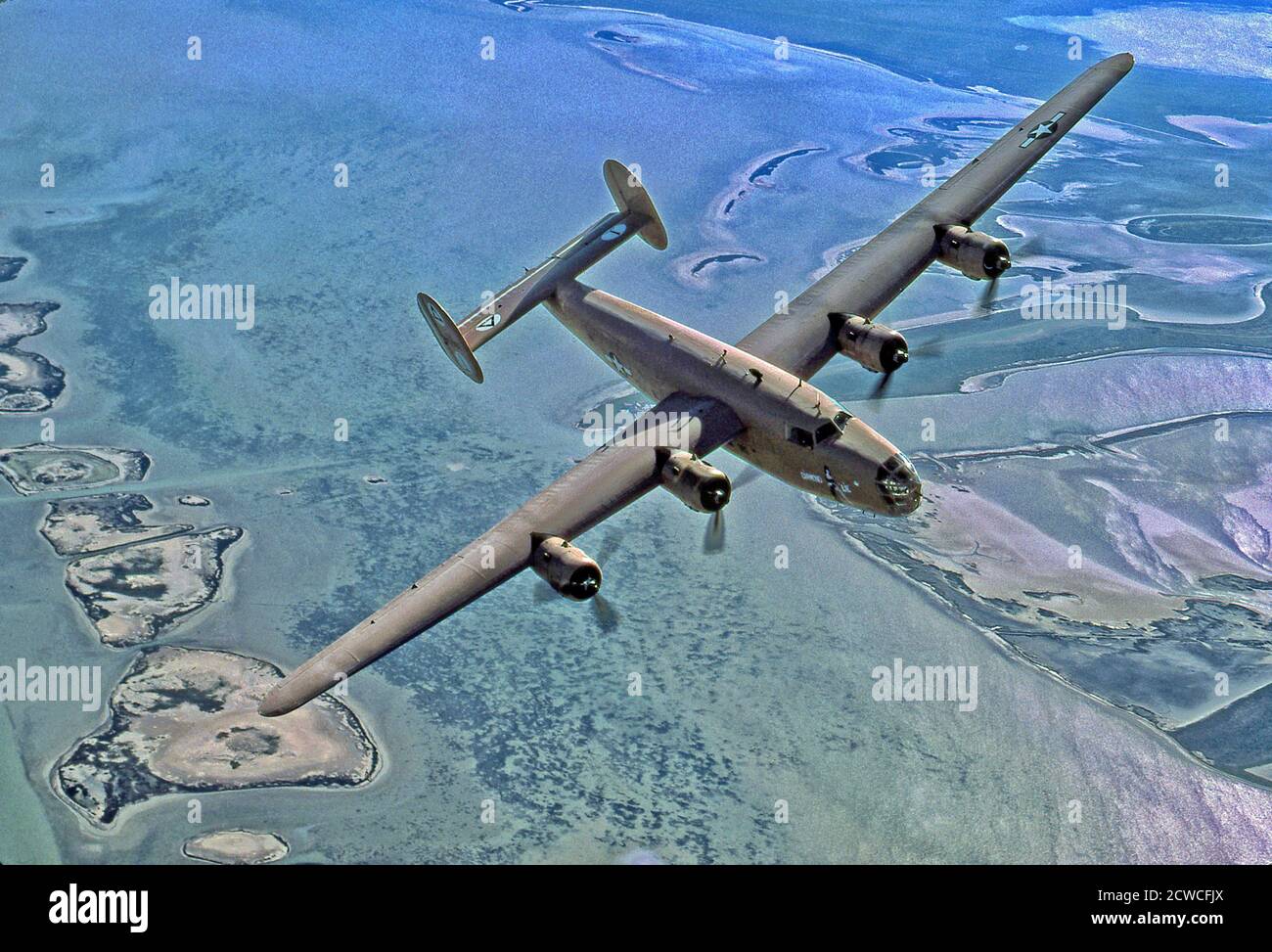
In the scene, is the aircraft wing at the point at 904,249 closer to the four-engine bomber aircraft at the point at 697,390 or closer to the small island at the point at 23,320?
the four-engine bomber aircraft at the point at 697,390

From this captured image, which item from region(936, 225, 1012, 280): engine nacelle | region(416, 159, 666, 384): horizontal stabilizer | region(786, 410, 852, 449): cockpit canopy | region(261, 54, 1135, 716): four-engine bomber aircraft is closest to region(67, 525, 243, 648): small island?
region(416, 159, 666, 384): horizontal stabilizer

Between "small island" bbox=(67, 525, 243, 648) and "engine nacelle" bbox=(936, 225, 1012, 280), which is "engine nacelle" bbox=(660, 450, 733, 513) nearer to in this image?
"engine nacelle" bbox=(936, 225, 1012, 280)

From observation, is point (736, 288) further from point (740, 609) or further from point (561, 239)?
point (740, 609)

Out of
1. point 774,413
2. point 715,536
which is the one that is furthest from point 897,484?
point 715,536

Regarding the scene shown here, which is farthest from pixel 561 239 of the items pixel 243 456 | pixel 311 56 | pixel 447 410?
pixel 311 56

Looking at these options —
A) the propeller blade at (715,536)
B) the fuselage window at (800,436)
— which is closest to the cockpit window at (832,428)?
the fuselage window at (800,436)
